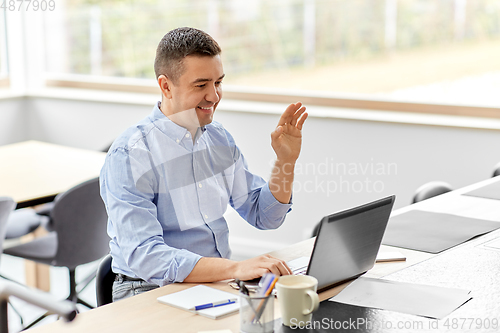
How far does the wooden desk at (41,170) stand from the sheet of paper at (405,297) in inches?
62.1

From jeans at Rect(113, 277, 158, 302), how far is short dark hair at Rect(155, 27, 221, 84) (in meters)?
0.52

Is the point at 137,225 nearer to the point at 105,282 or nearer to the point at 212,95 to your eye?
the point at 105,282

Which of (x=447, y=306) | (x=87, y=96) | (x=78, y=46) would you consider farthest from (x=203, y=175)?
(x=78, y=46)

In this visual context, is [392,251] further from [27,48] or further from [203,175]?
[27,48]

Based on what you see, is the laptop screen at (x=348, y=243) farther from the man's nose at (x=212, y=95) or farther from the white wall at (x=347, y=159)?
the white wall at (x=347, y=159)

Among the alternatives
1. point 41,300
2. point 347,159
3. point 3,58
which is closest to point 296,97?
point 347,159

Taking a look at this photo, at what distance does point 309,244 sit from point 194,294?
43 cm

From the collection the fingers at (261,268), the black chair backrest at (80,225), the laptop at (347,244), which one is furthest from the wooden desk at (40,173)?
the laptop at (347,244)

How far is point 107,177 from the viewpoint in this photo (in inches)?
59.2

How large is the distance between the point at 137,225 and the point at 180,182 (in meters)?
0.21

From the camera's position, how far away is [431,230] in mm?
1757

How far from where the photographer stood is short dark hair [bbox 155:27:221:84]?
5.08 feet

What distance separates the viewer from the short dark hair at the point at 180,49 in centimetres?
155

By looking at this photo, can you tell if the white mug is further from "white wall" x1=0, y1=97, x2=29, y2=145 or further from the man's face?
"white wall" x1=0, y1=97, x2=29, y2=145
